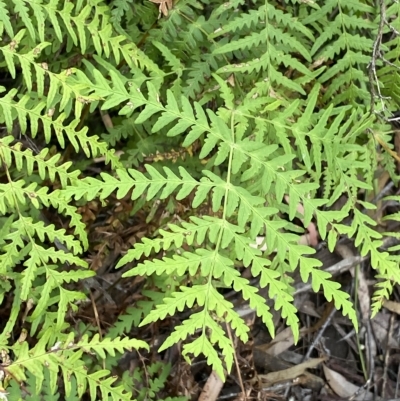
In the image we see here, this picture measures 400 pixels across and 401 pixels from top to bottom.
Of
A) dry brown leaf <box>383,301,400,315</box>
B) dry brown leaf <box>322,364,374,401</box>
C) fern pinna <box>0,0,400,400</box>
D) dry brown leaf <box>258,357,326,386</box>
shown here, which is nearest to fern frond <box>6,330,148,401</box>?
fern pinna <box>0,0,400,400</box>

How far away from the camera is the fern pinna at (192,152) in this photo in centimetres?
199

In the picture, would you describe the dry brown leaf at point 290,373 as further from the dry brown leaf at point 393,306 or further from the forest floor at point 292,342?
the dry brown leaf at point 393,306

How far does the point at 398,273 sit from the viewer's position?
2.21m

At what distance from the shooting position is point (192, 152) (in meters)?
2.73

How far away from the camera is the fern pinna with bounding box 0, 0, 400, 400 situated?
1.99 metres

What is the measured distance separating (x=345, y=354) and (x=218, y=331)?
1.71 metres

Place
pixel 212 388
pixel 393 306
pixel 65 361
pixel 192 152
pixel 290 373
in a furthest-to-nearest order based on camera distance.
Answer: pixel 393 306
pixel 290 373
pixel 212 388
pixel 192 152
pixel 65 361

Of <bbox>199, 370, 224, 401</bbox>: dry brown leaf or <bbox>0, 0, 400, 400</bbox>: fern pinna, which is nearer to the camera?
<bbox>0, 0, 400, 400</bbox>: fern pinna

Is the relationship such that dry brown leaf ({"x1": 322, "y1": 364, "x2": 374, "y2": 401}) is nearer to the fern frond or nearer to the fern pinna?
the fern pinna

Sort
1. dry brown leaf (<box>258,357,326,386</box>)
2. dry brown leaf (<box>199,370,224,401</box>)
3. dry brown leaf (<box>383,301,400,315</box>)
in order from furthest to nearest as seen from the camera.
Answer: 1. dry brown leaf (<box>383,301,400,315</box>)
2. dry brown leaf (<box>258,357,326,386</box>)
3. dry brown leaf (<box>199,370,224,401</box>)

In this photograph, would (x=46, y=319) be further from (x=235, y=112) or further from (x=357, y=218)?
(x=357, y=218)

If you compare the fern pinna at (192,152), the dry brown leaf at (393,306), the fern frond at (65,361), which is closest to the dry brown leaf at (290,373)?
the dry brown leaf at (393,306)

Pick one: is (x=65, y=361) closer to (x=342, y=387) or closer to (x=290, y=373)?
(x=290, y=373)

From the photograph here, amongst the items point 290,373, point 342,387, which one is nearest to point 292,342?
point 290,373
